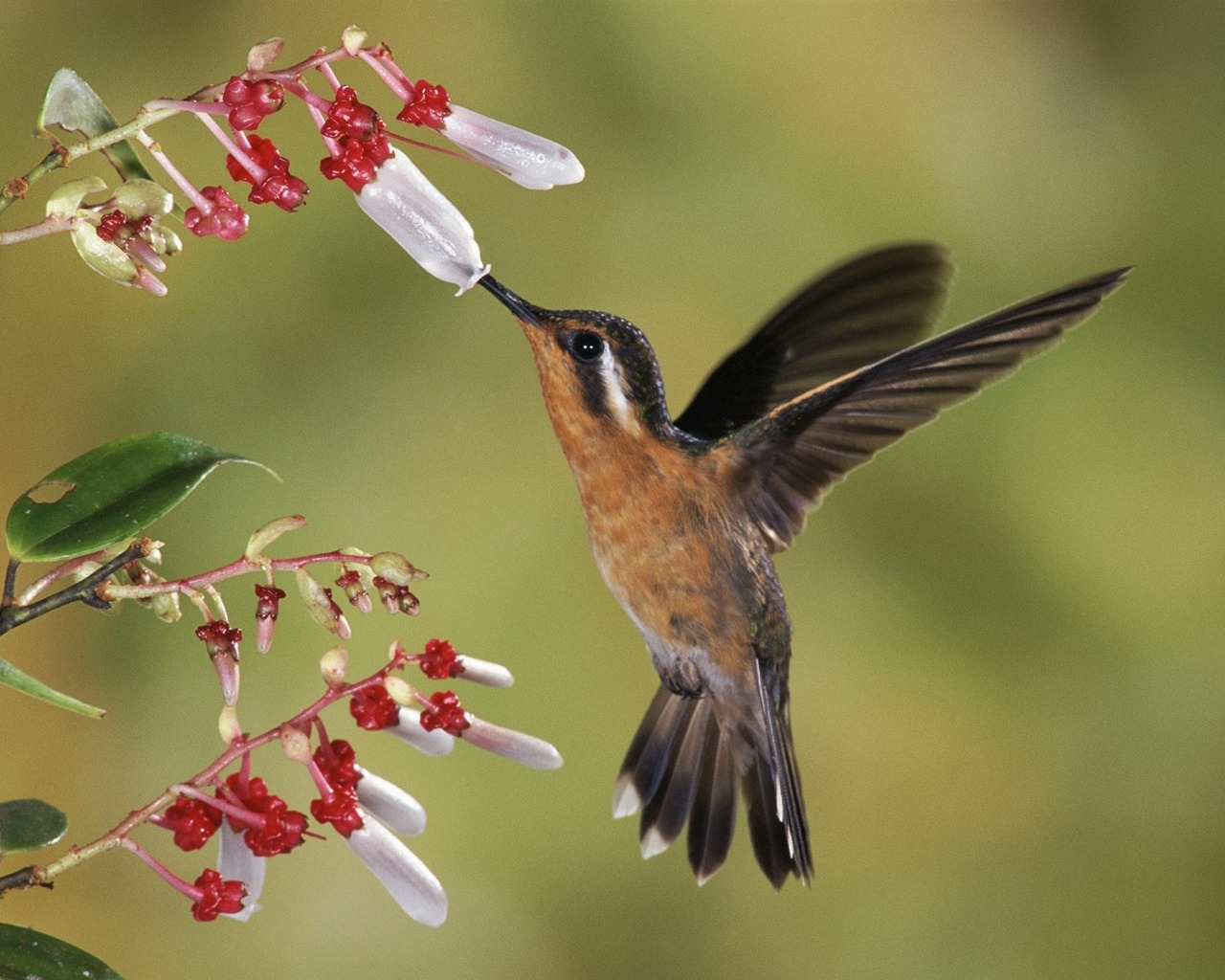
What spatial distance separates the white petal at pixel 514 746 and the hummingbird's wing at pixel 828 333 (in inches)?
18.1

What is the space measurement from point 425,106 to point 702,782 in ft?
1.90

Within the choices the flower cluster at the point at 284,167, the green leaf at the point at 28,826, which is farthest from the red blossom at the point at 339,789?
the flower cluster at the point at 284,167

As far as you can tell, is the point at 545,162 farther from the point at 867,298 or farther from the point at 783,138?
the point at 783,138

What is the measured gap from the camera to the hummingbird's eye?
80 cm

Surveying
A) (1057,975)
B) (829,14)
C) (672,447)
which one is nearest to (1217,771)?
(1057,975)

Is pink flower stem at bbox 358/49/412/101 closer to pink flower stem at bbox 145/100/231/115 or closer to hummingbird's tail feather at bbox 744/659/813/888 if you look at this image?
pink flower stem at bbox 145/100/231/115

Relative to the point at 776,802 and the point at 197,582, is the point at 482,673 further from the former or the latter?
the point at 776,802

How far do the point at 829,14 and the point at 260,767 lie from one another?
3.90 ft

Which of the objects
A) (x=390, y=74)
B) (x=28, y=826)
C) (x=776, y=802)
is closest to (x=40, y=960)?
(x=28, y=826)

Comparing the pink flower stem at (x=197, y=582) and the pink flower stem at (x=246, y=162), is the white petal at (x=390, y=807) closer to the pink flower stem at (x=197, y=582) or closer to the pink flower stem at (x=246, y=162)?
the pink flower stem at (x=197, y=582)

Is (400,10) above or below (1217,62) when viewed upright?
below

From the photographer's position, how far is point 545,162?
0.64 m

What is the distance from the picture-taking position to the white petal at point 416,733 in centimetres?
66

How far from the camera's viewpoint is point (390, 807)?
674mm
